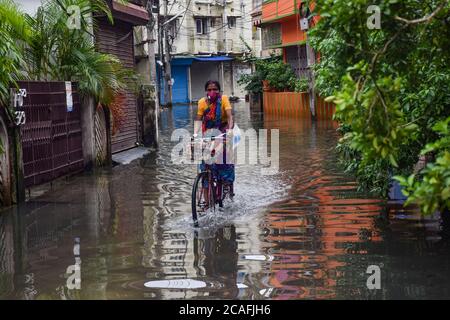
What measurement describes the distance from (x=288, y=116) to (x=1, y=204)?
87.3 feet

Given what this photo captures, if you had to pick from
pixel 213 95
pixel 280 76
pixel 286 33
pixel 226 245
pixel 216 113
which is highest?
pixel 286 33

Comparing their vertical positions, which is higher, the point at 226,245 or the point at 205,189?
the point at 205,189

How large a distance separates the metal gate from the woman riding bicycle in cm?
339

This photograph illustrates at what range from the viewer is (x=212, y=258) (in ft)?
26.4

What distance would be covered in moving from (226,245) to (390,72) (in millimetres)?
3026

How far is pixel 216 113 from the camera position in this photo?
10906 millimetres

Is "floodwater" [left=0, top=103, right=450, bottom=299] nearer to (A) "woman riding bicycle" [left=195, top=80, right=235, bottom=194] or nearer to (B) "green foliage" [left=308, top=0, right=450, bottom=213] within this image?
(A) "woman riding bicycle" [left=195, top=80, right=235, bottom=194]

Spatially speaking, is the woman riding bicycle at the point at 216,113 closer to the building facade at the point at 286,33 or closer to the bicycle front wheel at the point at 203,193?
the bicycle front wheel at the point at 203,193

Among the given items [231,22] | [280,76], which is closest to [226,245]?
[280,76]

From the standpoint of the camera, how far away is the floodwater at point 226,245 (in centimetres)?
684

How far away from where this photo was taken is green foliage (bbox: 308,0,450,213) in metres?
5.29

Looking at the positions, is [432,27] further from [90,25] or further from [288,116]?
[288,116]

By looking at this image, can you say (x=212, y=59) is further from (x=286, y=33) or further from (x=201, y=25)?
(x=286, y=33)

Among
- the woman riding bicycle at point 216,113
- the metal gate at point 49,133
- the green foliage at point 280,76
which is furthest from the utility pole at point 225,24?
the woman riding bicycle at point 216,113
